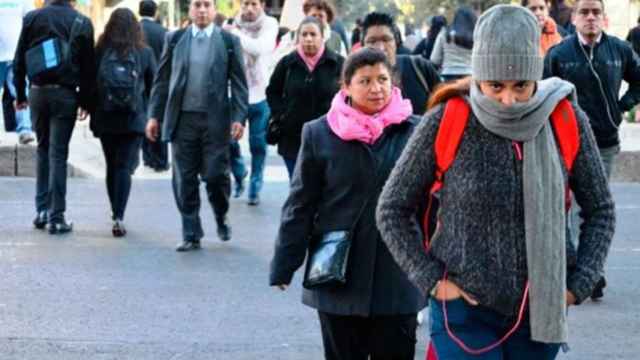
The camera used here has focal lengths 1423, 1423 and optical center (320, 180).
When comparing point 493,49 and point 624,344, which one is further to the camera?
point 624,344

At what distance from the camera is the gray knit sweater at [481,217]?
13.3ft

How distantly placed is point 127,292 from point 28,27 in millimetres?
3167

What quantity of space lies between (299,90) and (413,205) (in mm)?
5520

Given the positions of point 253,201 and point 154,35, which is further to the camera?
point 154,35

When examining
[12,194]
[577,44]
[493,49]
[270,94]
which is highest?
[493,49]

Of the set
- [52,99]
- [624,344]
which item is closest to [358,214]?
[624,344]

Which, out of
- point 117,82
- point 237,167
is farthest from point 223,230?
point 237,167

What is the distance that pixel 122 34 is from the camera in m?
10.9

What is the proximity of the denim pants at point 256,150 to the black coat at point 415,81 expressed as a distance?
17.4 ft

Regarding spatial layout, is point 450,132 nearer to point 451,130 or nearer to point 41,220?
point 451,130

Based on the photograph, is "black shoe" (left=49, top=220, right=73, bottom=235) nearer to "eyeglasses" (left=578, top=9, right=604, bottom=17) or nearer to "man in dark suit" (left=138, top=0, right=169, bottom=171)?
"man in dark suit" (left=138, top=0, right=169, bottom=171)

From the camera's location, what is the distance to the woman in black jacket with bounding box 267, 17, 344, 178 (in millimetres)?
9719

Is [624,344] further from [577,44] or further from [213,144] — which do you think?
[213,144]

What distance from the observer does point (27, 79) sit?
38.0 feet
